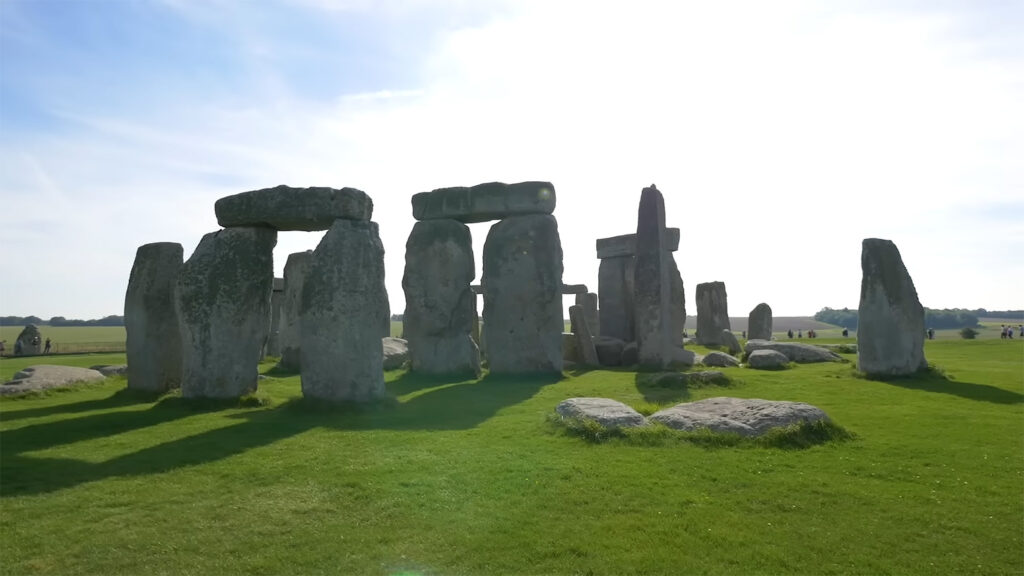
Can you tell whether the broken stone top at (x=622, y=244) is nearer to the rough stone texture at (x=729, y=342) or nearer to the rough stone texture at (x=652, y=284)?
the rough stone texture at (x=729, y=342)

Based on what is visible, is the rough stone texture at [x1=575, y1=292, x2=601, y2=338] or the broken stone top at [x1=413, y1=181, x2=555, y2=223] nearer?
the broken stone top at [x1=413, y1=181, x2=555, y2=223]

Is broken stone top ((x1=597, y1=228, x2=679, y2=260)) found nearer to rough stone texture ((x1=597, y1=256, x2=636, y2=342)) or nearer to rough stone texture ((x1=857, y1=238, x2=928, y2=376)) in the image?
rough stone texture ((x1=597, y1=256, x2=636, y2=342))

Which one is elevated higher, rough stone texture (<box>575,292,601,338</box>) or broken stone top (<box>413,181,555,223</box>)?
broken stone top (<box>413,181,555,223</box>)

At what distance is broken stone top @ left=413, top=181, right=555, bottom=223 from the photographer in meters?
16.2

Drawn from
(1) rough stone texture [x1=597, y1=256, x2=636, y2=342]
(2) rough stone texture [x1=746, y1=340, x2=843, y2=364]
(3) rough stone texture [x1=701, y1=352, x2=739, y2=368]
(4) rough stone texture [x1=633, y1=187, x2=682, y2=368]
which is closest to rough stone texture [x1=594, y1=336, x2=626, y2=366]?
(4) rough stone texture [x1=633, y1=187, x2=682, y2=368]

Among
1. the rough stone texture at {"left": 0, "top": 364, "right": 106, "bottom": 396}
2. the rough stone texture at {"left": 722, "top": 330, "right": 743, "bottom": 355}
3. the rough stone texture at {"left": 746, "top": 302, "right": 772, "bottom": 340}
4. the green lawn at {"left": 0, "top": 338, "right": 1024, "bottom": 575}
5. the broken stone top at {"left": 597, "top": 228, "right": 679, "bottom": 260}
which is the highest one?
the broken stone top at {"left": 597, "top": 228, "right": 679, "bottom": 260}

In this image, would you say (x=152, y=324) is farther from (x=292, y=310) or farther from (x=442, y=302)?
(x=292, y=310)

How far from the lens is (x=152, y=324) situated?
1266 centimetres

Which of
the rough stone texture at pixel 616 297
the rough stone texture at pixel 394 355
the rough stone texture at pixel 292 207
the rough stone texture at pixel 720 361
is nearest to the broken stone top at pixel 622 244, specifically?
the rough stone texture at pixel 616 297

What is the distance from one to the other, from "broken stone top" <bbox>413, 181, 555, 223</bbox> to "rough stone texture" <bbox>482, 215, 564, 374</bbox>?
36 cm

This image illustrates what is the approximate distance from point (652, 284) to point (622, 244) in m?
6.19

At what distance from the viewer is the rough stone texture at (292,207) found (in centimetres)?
1092

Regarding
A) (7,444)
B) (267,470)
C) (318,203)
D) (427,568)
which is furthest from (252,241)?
(427,568)

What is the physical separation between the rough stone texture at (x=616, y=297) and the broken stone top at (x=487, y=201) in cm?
732
